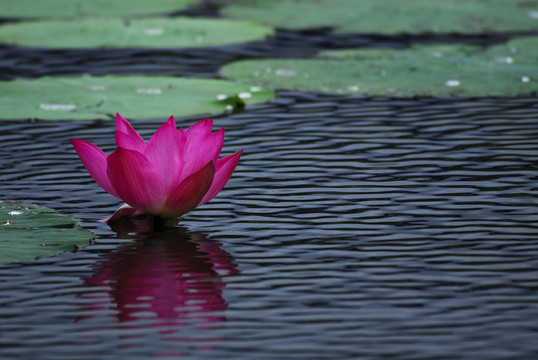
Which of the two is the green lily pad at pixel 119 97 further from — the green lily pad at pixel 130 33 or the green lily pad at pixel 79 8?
the green lily pad at pixel 79 8

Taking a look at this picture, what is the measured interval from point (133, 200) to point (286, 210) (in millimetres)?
528

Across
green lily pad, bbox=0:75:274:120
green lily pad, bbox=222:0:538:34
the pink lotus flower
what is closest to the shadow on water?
the pink lotus flower

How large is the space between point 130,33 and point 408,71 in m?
2.15

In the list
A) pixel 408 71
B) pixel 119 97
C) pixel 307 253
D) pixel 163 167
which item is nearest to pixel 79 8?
pixel 119 97

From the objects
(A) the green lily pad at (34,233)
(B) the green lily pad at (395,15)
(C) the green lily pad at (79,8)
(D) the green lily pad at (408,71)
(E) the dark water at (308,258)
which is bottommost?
(E) the dark water at (308,258)

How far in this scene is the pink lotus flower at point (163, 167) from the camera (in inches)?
109

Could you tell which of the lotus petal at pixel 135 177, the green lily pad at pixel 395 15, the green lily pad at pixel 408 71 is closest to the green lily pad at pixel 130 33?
the green lily pad at pixel 395 15

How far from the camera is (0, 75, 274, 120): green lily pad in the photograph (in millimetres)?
4336

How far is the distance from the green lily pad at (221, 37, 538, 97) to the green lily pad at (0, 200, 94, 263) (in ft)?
7.37

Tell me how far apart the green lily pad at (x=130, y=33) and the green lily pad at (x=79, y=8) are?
50cm

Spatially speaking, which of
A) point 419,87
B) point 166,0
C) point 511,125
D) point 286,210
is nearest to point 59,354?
point 286,210

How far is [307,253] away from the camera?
2.66 meters

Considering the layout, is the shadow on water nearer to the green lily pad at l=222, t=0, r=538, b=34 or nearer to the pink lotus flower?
the pink lotus flower

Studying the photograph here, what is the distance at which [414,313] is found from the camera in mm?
2234
